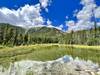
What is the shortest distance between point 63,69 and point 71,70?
0.64 meters

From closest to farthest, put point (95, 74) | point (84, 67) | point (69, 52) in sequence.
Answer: point (95, 74) < point (84, 67) < point (69, 52)

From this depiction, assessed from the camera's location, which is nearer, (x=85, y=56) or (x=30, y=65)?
(x=30, y=65)

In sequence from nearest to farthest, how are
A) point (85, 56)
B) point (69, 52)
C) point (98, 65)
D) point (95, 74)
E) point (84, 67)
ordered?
point (95, 74)
point (84, 67)
point (98, 65)
point (85, 56)
point (69, 52)

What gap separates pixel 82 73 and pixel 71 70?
0.87m

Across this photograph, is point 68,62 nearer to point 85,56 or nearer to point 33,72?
point 33,72

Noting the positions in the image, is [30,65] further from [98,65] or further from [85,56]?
[85,56]

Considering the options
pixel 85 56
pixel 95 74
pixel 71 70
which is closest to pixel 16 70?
pixel 71 70

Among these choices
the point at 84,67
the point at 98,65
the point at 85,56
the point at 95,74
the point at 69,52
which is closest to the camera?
the point at 95,74

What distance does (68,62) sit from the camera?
21.4 meters

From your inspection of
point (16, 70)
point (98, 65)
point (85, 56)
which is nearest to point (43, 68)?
point (16, 70)

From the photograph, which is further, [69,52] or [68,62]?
[69,52]

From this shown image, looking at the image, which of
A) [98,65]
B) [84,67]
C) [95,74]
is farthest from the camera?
[98,65]

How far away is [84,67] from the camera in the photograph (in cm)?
2062

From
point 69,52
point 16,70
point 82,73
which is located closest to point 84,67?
point 82,73
